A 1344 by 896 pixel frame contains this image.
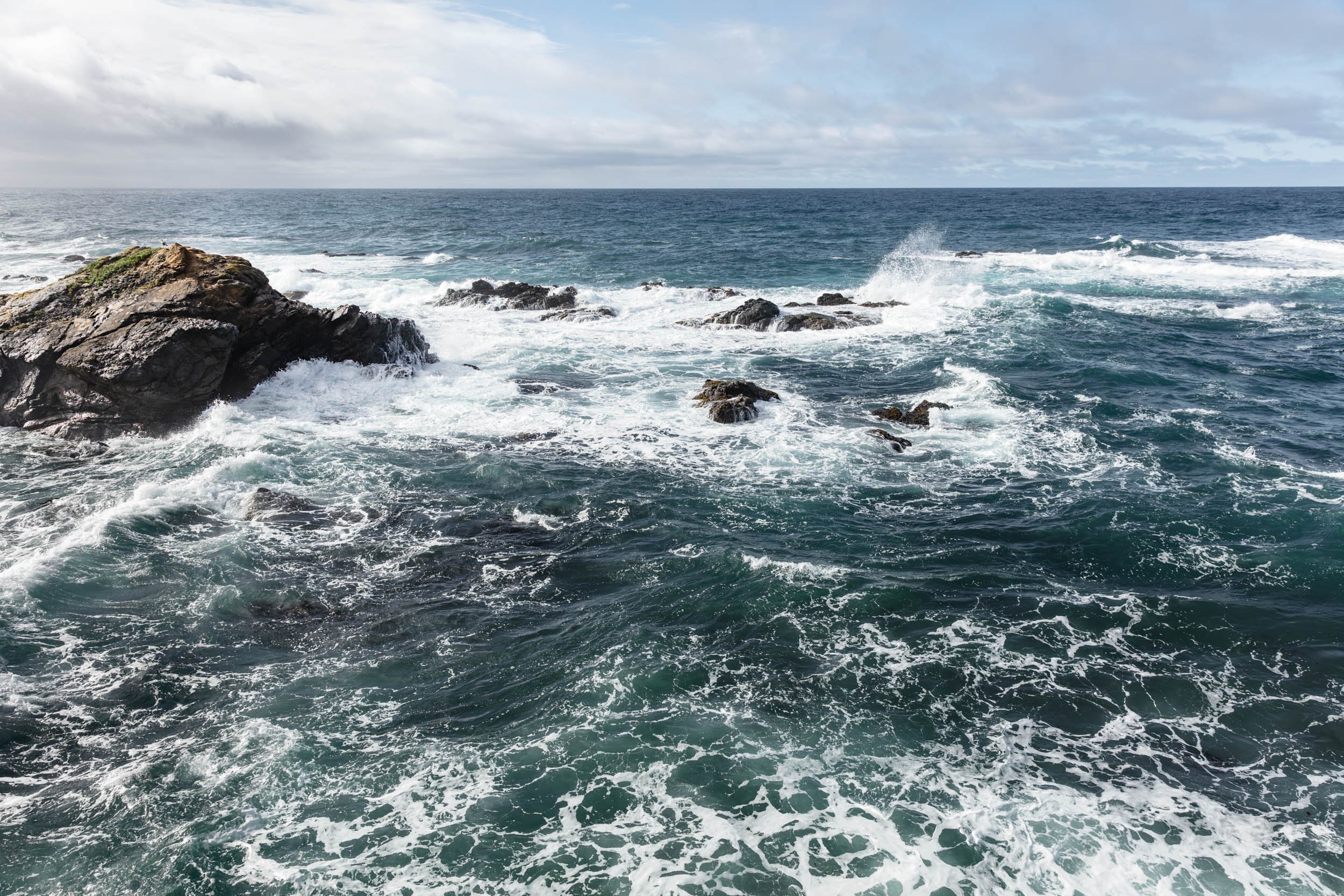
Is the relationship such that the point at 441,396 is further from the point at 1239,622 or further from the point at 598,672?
the point at 1239,622

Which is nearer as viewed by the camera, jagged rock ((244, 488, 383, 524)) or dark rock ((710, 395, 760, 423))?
jagged rock ((244, 488, 383, 524))

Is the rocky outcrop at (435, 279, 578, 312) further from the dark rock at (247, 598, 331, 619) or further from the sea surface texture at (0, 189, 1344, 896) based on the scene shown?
the dark rock at (247, 598, 331, 619)

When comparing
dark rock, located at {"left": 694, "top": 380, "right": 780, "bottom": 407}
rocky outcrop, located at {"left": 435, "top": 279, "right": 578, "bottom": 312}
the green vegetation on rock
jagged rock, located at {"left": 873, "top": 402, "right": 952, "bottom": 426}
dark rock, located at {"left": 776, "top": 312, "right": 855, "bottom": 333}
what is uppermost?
the green vegetation on rock

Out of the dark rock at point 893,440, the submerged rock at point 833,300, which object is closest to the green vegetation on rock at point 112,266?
the dark rock at point 893,440

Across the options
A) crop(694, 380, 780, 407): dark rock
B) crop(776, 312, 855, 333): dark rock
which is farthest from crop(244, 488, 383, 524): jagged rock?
crop(776, 312, 855, 333): dark rock

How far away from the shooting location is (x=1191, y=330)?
3850cm

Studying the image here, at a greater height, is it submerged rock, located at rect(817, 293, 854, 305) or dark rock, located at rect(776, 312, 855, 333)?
submerged rock, located at rect(817, 293, 854, 305)

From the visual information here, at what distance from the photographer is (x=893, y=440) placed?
898 inches

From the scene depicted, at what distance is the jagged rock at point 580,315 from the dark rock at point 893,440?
21716 millimetres

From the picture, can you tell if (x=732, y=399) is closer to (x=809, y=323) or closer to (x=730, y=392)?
(x=730, y=392)

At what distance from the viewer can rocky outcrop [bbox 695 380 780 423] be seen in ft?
80.7

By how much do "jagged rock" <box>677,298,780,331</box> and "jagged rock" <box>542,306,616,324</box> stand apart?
4.48 meters

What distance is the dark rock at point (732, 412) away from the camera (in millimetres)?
24516

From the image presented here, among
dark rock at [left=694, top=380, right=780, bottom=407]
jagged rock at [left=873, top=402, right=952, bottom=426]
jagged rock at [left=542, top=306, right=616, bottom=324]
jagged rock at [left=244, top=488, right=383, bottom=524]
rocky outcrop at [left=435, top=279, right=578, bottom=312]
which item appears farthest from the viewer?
rocky outcrop at [left=435, top=279, right=578, bottom=312]
